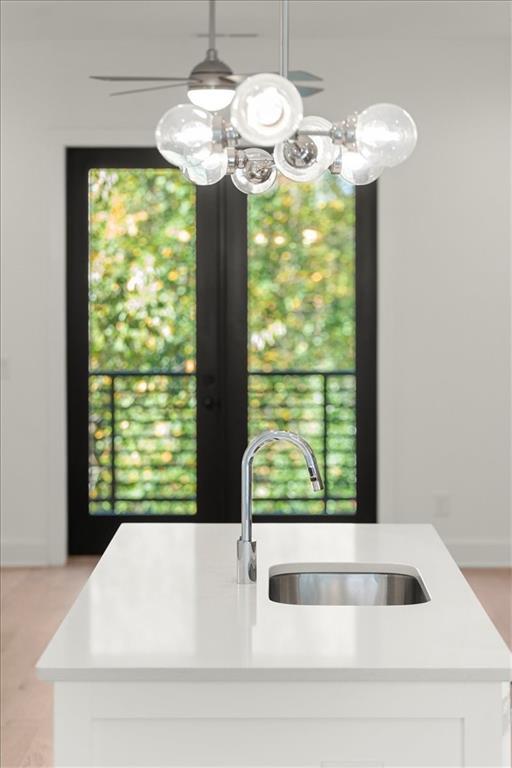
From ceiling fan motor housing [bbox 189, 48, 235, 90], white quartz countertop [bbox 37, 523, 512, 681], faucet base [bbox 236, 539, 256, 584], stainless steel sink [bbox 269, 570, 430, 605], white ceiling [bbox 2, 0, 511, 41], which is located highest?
white ceiling [bbox 2, 0, 511, 41]

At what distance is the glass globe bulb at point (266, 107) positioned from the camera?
1.69 metres

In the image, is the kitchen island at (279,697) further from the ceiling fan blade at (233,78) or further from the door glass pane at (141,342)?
the door glass pane at (141,342)

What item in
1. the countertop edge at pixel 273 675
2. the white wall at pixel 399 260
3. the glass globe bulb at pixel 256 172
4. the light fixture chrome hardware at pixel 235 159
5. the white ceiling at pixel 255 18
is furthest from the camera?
the white wall at pixel 399 260

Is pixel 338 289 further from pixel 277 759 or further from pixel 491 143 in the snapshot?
pixel 277 759

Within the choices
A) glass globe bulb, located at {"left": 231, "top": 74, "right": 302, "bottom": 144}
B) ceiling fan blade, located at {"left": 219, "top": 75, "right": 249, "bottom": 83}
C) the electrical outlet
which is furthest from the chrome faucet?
the electrical outlet

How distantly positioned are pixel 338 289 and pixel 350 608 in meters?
3.64

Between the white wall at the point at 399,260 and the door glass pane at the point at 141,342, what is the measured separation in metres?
0.22

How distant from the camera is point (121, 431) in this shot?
5.47 m

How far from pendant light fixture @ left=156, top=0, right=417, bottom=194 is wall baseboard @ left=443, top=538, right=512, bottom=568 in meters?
3.43

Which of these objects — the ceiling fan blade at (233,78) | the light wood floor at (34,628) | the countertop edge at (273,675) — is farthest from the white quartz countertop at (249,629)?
the ceiling fan blade at (233,78)

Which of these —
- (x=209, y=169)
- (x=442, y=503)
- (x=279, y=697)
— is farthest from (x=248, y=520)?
(x=442, y=503)

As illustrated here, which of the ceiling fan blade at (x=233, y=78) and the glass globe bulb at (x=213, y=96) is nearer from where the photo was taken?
the ceiling fan blade at (x=233, y=78)

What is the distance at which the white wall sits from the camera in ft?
17.3

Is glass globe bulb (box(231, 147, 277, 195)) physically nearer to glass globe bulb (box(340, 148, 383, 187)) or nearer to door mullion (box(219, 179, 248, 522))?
glass globe bulb (box(340, 148, 383, 187))
